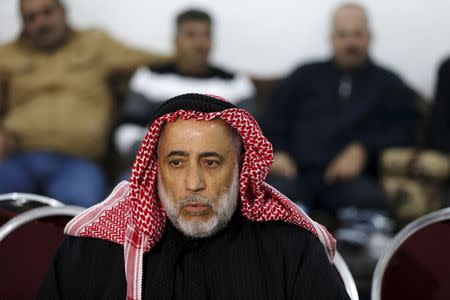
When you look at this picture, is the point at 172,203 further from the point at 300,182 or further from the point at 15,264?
the point at 300,182

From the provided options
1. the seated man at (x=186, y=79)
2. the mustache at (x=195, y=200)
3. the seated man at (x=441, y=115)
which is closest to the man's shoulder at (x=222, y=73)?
the seated man at (x=186, y=79)

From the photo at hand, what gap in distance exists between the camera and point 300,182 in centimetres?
409

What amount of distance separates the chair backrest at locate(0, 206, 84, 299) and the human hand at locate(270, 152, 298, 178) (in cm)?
204

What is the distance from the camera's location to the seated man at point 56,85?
4.36m

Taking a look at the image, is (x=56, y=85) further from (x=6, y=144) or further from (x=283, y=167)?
(x=283, y=167)

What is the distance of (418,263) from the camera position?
2021mm

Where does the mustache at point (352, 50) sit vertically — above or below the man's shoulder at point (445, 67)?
above

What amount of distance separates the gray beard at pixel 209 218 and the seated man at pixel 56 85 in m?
2.30

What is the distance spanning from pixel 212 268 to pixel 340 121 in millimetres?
2424

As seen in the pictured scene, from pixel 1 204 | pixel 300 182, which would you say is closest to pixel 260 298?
pixel 1 204

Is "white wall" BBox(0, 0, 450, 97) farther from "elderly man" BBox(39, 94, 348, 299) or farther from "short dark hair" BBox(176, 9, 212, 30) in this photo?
"elderly man" BBox(39, 94, 348, 299)

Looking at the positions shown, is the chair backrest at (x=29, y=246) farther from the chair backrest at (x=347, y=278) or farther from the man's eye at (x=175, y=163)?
the chair backrest at (x=347, y=278)

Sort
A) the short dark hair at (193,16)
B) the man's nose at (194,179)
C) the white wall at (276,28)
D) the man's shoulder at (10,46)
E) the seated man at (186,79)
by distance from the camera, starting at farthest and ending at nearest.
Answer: the white wall at (276,28) → the man's shoulder at (10,46) → the short dark hair at (193,16) → the seated man at (186,79) → the man's nose at (194,179)

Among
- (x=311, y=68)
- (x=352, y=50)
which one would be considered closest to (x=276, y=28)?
(x=311, y=68)
